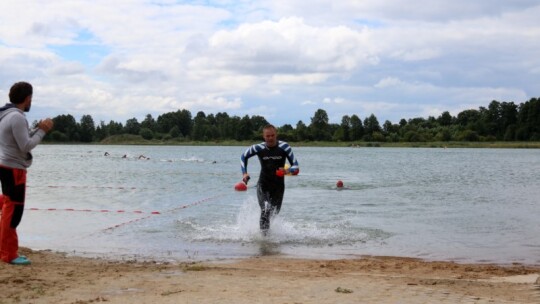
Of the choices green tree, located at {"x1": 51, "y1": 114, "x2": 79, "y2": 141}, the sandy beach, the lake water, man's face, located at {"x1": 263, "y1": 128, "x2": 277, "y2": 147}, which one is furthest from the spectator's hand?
green tree, located at {"x1": 51, "y1": 114, "x2": 79, "y2": 141}

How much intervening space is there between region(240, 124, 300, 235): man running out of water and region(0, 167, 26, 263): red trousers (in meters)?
4.45

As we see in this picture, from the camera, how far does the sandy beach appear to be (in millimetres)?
6238

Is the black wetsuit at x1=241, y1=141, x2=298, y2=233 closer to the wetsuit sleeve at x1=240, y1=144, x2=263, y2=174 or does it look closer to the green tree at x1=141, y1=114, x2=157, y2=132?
the wetsuit sleeve at x1=240, y1=144, x2=263, y2=174

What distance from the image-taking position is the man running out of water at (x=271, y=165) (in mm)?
11391

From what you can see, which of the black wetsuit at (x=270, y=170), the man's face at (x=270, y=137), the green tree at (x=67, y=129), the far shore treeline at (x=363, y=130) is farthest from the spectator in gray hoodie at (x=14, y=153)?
the green tree at (x=67, y=129)

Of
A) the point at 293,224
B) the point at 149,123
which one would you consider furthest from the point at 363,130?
the point at 293,224

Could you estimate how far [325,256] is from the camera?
34.9 ft

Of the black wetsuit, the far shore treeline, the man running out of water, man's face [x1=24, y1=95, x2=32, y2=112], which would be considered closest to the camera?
man's face [x1=24, y1=95, x2=32, y2=112]

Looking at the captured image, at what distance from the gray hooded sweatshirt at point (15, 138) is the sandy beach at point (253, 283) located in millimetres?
1326

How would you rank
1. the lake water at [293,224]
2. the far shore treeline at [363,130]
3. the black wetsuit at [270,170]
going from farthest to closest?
Answer: the far shore treeline at [363,130] → the black wetsuit at [270,170] → the lake water at [293,224]

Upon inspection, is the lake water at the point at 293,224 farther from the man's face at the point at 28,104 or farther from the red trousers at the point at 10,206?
the man's face at the point at 28,104

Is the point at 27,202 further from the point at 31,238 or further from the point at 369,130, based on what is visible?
the point at 369,130

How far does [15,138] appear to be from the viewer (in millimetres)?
7473

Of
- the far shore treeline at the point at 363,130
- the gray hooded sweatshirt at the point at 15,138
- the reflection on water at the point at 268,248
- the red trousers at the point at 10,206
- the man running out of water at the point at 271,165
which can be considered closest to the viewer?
the gray hooded sweatshirt at the point at 15,138
